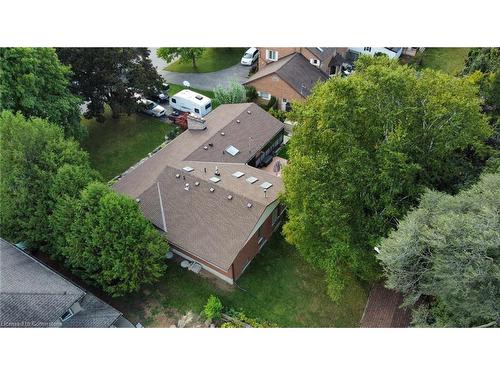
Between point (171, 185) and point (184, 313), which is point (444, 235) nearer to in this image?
point (184, 313)

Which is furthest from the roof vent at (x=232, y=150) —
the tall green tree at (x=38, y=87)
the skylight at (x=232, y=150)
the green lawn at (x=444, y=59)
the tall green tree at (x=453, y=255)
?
the green lawn at (x=444, y=59)

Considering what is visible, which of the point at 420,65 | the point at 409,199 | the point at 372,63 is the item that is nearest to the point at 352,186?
the point at 409,199

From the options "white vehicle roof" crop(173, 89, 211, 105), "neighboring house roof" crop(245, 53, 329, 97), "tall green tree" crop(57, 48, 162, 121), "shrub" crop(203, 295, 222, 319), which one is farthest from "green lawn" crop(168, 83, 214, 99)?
"shrub" crop(203, 295, 222, 319)

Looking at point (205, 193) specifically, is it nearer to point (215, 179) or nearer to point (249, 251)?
point (215, 179)

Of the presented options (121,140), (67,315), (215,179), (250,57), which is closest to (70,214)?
(67,315)

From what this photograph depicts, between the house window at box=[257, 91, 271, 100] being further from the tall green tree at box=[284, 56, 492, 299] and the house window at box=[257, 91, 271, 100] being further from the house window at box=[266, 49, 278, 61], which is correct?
the tall green tree at box=[284, 56, 492, 299]

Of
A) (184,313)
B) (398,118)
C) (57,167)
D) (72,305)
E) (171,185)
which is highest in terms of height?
(398,118)

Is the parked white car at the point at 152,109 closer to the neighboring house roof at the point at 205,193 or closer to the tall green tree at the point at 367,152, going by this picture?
the neighboring house roof at the point at 205,193
